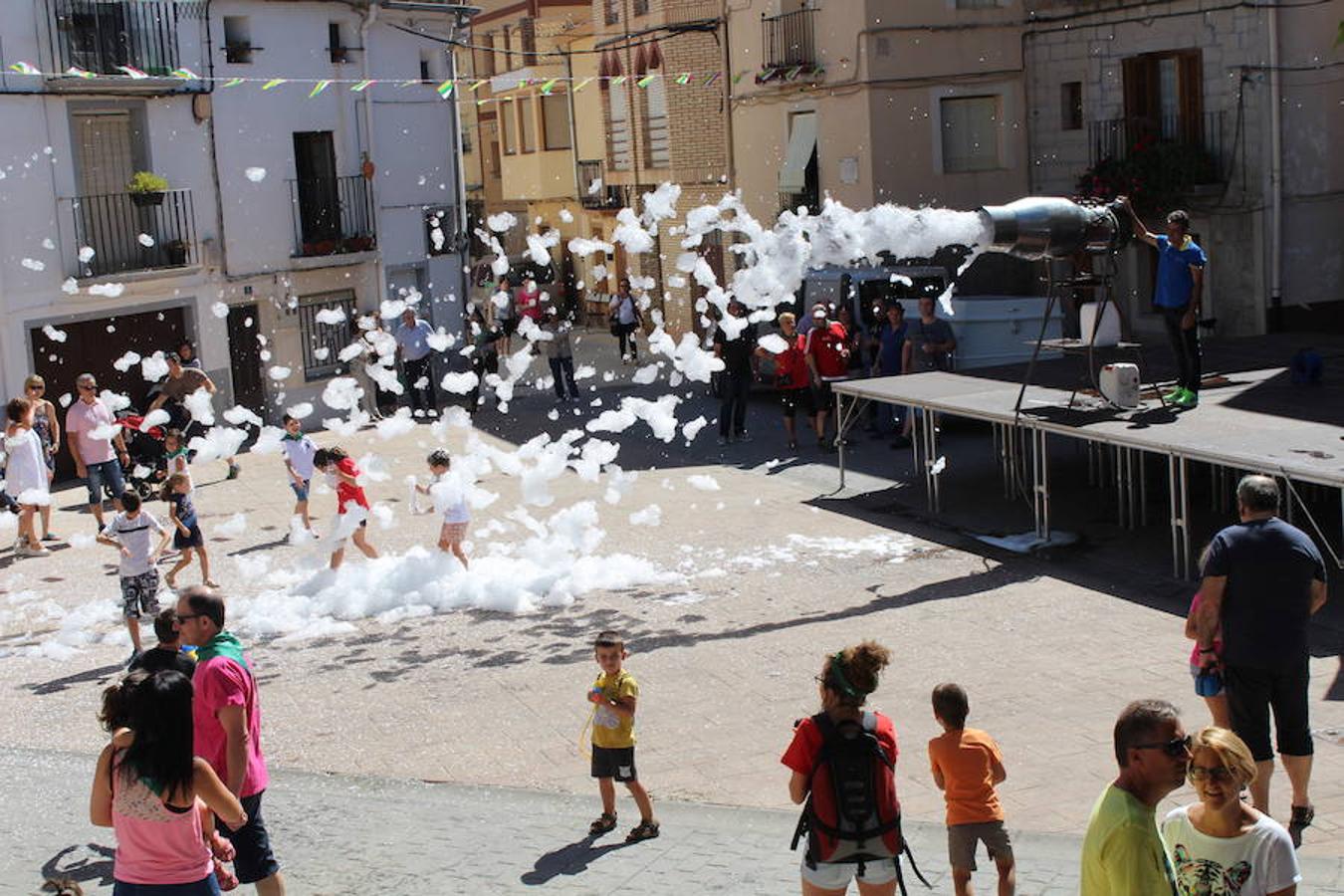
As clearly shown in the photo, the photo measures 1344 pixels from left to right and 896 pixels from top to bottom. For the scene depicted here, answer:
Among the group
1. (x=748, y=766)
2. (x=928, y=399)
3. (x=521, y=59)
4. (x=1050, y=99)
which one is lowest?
(x=748, y=766)

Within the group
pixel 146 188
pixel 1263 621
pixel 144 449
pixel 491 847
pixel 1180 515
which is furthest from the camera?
pixel 146 188

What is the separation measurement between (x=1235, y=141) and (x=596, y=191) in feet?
52.2

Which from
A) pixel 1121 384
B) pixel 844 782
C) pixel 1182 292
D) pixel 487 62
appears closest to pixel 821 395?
pixel 1121 384

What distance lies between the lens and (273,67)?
22.2 m

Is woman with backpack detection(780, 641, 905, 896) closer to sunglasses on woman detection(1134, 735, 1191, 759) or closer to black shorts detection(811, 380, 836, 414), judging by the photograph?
sunglasses on woman detection(1134, 735, 1191, 759)

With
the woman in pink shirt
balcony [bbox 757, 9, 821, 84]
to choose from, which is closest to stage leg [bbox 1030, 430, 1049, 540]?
the woman in pink shirt

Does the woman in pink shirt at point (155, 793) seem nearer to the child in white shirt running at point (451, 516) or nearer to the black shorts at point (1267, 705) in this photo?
the black shorts at point (1267, 705)

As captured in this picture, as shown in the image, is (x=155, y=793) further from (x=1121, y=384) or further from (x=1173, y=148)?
(x=1173, y=148)

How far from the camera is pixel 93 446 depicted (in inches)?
622

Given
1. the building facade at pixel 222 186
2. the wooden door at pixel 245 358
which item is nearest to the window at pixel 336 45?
the building facade at pixel 222 186

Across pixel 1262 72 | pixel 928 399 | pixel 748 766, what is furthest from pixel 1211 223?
pixel 748 766

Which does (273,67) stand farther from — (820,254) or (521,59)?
(521,59)

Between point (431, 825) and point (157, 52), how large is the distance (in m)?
15.3

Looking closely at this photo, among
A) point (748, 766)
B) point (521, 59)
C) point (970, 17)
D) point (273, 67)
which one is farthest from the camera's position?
point (521, 59)
